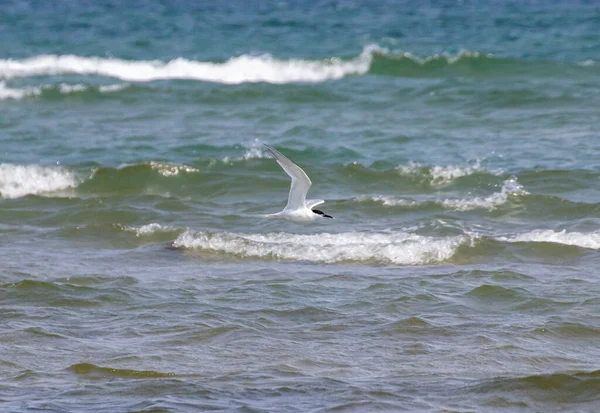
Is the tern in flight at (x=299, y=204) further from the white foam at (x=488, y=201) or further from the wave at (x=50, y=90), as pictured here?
the wave at (x=50, y=90)

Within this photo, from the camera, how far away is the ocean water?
21.9 ft

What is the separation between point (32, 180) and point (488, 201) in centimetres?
583

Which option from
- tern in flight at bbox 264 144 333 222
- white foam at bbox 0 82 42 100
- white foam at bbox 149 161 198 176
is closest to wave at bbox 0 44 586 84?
white foam at bbox 0 82 42 100

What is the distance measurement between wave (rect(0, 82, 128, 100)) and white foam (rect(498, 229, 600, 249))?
34.2 ft

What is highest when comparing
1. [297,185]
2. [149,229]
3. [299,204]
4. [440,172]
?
[297,185]

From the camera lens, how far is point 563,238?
33.2 feet

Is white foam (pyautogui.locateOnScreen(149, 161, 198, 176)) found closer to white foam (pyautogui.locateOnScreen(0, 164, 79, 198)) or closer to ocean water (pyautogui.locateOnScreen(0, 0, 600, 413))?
ocean water (pyautogui.locateOnScreen(0, 0, 600, 413))

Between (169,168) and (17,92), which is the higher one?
(17,92)

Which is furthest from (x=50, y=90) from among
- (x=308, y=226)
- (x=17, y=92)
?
(x=308, y=226)

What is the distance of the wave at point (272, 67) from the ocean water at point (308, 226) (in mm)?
75

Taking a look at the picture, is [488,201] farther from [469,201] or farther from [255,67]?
[255,67]

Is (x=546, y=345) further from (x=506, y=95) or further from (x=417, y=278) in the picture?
(x=506, y=95)

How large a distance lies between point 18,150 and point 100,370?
8790mm

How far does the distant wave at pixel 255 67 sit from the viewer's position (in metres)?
19.7
